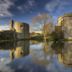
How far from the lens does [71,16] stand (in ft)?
244

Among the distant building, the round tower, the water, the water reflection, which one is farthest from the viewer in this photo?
the round tower

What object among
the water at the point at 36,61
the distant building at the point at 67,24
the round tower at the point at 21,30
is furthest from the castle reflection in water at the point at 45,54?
the round tower at the point at 21,30

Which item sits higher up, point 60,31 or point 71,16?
point 71,16

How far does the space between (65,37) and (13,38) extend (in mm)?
18712

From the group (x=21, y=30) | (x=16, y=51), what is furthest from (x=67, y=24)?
(x=16, y=51)

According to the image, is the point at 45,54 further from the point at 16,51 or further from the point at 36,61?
the point at 36,61

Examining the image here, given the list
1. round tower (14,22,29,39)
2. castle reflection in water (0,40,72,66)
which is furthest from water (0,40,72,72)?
round tower (14,22,29,39)

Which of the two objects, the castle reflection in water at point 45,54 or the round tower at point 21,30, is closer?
the castle reflection in water at point 45,54

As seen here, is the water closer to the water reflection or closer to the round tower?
the water reflection

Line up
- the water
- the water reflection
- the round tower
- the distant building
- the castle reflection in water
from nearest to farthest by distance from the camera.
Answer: the water < the castle reflection in water < the water reflection < the distant building < the round tower

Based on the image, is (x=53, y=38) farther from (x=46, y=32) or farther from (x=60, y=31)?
(x=60, y=31)

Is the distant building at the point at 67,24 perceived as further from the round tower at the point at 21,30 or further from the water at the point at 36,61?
the water at the point at 36,61

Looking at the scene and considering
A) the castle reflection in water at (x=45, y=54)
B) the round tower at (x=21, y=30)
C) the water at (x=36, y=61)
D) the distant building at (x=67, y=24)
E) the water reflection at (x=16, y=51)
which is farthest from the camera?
the round tower at (x=21, y=30)


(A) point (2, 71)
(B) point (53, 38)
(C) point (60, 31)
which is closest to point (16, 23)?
(C) point (60, 31)
